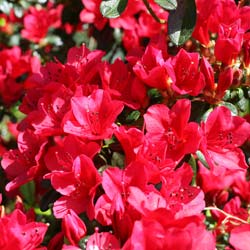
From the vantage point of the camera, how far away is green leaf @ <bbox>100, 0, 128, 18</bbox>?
173cm

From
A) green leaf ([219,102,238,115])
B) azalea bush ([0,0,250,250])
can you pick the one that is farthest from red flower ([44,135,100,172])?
green leaf ([219,102,238,115])

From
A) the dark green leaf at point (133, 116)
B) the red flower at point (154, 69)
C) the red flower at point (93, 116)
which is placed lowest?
the dark green leaf at point (133, 116)

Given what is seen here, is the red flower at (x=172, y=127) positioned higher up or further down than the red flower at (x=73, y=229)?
higher up

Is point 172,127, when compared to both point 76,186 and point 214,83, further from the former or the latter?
point 76,186

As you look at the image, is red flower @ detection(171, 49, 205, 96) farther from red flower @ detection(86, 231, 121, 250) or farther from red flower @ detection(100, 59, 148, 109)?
red flower @ detection(86, 231, 121, 250)

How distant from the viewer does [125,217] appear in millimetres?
1321

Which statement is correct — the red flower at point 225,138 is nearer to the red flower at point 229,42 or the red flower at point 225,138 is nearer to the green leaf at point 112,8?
the red flower at point 229,42

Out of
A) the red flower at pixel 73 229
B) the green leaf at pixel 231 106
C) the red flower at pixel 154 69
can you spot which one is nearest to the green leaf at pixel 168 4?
the red flower at pixel 154 69

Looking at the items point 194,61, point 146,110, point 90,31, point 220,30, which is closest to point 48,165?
point 146,110

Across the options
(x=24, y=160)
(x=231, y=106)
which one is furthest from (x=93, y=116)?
(x=231, y=106)

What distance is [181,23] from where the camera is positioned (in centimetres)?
177

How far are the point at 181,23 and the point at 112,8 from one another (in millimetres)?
194

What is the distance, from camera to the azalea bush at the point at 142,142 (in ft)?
4.37

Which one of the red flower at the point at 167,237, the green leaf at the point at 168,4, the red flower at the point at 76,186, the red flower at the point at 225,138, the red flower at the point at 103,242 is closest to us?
the red flower at the point at 167,237
